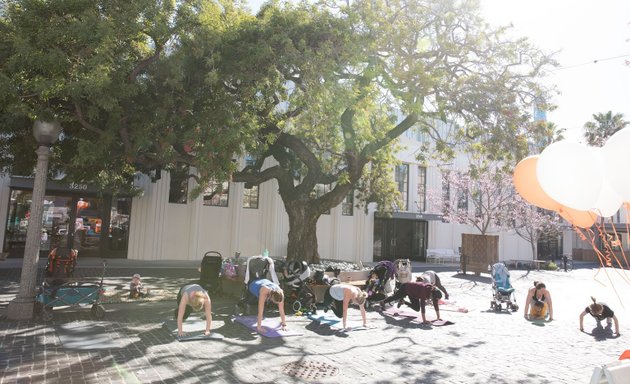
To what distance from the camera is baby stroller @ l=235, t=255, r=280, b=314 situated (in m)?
8.84

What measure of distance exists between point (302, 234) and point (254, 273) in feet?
18.2

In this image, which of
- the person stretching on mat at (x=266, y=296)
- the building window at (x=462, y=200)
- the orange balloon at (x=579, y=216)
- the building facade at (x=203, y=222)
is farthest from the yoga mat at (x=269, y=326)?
the building window at (x=462, y=200)

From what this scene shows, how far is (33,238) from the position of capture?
26.2 ft

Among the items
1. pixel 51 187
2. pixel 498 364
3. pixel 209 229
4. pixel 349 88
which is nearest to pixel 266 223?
pixel 209 229

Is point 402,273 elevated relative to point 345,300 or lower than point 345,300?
elevated

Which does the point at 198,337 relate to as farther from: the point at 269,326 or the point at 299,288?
the point at 299,288

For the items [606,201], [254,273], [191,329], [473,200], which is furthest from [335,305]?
[473,200]

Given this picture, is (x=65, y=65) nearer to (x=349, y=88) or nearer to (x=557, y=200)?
(x=349, y=88)

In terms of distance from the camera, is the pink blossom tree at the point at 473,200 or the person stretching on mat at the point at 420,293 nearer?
the person stretching on mat at the point at 420,293

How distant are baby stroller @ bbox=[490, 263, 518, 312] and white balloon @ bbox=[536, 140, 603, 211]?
7615mm

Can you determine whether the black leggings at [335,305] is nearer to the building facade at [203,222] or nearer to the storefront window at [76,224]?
the building facade at [203,222]

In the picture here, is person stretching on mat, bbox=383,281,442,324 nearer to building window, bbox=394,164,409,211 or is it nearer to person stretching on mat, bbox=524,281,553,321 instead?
person stretching on mat, bbox=524,281,553,321

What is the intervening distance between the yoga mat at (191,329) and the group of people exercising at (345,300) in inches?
5.0

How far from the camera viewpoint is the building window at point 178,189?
21312 millimetres
